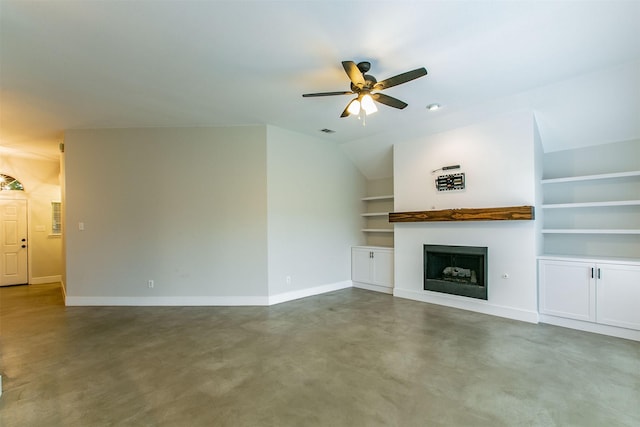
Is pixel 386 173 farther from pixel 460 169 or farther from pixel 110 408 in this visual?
pixel 110 408

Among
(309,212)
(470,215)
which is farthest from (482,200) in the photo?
(309,212)

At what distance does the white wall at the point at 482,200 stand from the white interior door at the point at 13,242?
7.94 meters

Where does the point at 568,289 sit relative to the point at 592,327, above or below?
above

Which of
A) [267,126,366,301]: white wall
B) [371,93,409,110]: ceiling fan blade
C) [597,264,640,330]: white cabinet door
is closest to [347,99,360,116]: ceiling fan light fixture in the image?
[371,93,409,110]: ceiling fan blade

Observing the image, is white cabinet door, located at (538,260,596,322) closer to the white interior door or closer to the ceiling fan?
the ceiling fan

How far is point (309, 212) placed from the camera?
532 cm

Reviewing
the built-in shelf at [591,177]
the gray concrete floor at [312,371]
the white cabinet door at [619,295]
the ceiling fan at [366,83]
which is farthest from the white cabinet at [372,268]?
the ceiling fan at [366,83]

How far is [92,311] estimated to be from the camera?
4410 mm

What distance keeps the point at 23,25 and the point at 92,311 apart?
12.3 ft

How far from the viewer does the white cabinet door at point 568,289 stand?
11.2 ft

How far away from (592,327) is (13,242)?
10200 mm

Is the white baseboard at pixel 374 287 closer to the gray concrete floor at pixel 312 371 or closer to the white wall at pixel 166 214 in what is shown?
the gray concrete floor at pixel 312 371

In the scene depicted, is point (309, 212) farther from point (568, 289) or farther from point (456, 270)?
point (568, 289)

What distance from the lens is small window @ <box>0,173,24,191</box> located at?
6.26 m
